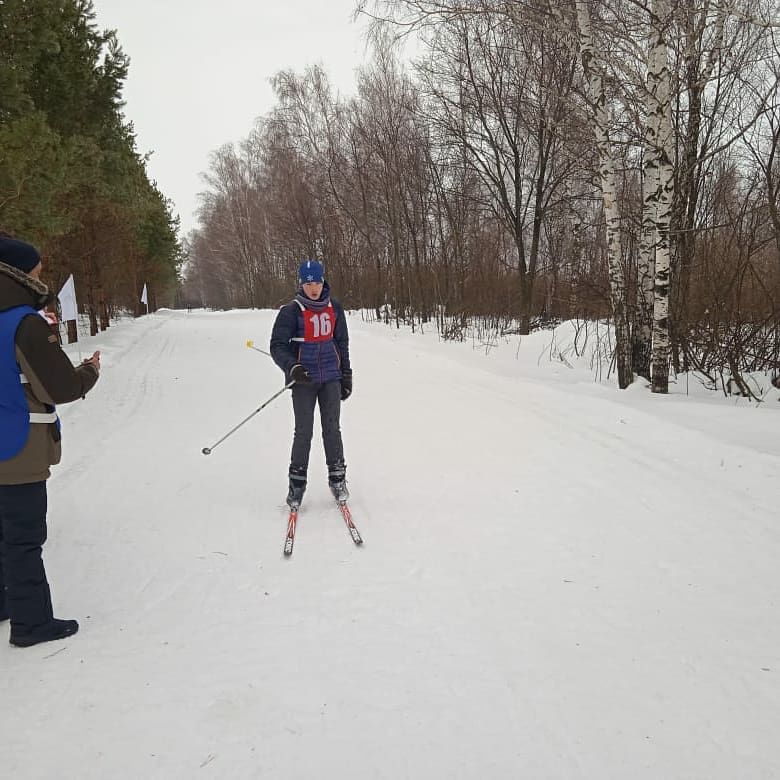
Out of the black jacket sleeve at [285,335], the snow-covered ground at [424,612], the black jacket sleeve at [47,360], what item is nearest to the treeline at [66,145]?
the snow-covered ground at [424,612]

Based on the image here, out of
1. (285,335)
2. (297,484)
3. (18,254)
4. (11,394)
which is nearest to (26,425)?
(11,394)

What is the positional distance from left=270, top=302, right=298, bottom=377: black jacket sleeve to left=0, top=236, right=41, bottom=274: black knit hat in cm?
188

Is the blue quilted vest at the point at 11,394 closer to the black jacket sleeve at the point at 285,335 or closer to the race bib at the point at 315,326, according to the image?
the black jacket sleeve at the point at 285,335

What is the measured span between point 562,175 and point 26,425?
14.9 metres

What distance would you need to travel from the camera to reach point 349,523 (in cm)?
418

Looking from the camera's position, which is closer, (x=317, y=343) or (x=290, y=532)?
(x=290, y=532)

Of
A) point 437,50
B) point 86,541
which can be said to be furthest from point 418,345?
point 86,541

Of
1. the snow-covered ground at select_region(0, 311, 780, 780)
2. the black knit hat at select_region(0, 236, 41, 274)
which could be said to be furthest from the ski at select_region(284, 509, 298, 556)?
the black knit hat at select_region(0, 236, 41, 274)

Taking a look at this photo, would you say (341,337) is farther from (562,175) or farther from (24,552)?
(562,175)

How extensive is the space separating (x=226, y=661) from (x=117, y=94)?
54.7 feet

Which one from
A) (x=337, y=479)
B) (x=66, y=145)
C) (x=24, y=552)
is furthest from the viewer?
(x=66, y=145)

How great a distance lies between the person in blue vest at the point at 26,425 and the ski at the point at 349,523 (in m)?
1.82

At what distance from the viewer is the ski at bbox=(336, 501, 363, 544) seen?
13.2 ft

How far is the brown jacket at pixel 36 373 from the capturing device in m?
2.66
